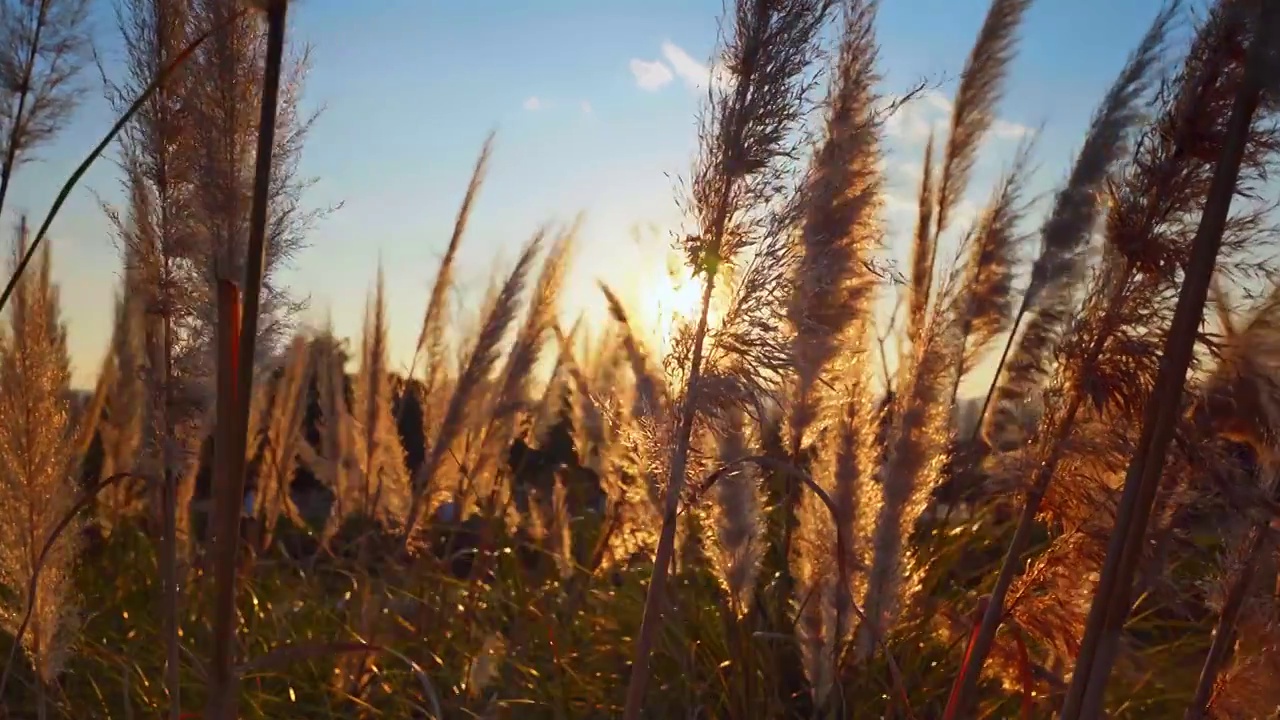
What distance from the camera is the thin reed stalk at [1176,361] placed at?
1.44 m

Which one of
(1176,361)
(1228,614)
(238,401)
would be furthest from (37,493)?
(1228,614)

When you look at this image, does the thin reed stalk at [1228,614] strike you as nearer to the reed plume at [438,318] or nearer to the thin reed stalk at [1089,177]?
the thin reed stalk at [1089,177]

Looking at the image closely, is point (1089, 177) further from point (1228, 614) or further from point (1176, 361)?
point (1176, 361)

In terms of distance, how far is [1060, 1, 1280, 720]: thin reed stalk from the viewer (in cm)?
144

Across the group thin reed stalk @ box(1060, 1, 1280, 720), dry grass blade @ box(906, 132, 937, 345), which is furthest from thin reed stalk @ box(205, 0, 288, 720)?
dry grass blade @ box(906, 132, 937, 345)

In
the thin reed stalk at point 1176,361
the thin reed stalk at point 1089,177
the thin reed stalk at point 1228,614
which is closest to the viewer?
the thin reed stalk at point 1176,361

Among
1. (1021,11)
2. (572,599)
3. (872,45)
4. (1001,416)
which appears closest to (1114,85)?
(872,45)

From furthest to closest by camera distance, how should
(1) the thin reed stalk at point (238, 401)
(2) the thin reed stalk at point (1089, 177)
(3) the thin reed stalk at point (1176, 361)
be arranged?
(2) the thin reed stalk at point (1089, 177), (3) the thin reed stalk at point (1176, 361), (1) the thin reed stalk at point (238, 401)

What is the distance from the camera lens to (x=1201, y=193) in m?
1.64

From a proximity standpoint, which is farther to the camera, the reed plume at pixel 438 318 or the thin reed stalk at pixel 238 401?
the reed plume at pixel 438 318

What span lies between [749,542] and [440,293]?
7.20ft

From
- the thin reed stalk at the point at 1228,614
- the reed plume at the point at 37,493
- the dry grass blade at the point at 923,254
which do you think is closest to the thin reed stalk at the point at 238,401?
the reed plume at the point at 37,493

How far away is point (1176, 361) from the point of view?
1.45m

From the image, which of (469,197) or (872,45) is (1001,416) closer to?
(872,45)
